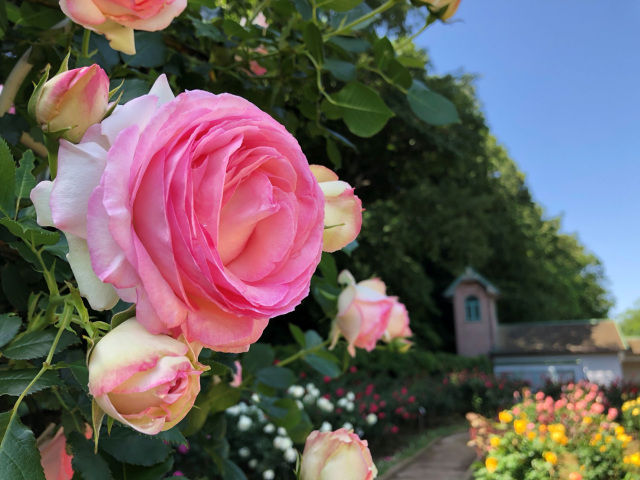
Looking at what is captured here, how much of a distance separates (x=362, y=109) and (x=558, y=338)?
808 inches

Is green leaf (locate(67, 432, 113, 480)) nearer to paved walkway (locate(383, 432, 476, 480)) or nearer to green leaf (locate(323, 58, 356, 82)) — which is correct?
green leaf (locate(323, 58, 356, 82))

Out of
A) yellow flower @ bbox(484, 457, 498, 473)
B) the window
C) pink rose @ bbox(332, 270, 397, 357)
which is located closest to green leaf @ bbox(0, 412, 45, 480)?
pink rose @ bbox(332, 270, 397, 357)

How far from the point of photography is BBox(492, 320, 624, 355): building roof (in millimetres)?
18219

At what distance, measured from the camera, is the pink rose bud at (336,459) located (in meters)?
0.49

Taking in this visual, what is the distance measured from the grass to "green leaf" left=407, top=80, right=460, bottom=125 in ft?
20.8

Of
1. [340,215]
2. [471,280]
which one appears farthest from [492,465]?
[471,280]

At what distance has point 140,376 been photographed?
285mm

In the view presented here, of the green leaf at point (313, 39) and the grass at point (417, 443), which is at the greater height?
the green leaf at point (313, 39)

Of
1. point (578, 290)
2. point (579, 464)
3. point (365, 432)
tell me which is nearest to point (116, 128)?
point (579, 464)

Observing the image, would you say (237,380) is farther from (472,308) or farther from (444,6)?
(472,308)

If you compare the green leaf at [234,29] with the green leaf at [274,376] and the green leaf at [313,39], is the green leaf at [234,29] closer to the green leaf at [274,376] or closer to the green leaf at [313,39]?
the green leaf at [313,39]

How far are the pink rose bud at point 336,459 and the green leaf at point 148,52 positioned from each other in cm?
54

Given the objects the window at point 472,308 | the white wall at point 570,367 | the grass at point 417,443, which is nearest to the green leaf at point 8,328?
the grass at point 417,443

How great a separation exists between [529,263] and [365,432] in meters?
13.1
